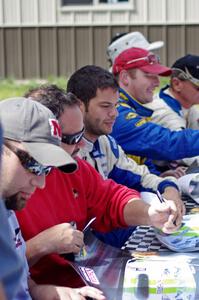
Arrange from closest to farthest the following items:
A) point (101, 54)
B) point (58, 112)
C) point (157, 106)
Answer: point (58, 112) < point (157, 106) < point (101, 54)

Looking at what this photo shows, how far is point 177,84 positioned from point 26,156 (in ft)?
8.65


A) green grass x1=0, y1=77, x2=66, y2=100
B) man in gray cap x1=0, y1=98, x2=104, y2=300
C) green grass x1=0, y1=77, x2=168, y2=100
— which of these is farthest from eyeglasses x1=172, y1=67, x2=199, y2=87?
green grass x1=0, y1=77, x2=66, y2=100

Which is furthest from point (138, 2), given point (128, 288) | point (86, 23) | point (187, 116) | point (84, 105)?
point (128, 288)

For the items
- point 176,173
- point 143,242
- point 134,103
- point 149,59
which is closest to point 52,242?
point 143,242

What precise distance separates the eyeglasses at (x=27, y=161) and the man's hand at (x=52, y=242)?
325mm

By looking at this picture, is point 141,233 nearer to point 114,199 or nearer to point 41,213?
point 114,199

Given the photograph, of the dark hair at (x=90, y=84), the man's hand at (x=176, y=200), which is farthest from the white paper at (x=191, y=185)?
the dark hair at (x=90, y=84)

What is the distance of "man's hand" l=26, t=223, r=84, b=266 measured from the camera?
212 centimetres

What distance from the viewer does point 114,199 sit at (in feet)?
8.48

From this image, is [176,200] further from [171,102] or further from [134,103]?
[171,102]

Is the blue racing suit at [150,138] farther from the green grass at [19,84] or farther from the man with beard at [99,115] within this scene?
the green grass at [19,84]

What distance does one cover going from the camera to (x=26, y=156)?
183 centimetres

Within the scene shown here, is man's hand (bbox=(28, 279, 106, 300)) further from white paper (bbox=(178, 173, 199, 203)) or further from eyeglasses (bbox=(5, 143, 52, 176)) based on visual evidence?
white paper (bbox=(178, 173, 199, 203))

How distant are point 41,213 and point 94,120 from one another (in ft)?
2.66
